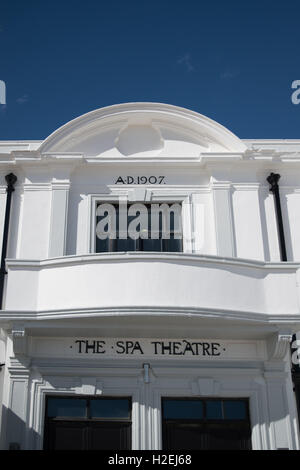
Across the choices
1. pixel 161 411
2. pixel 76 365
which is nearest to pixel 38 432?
pixel 76 365

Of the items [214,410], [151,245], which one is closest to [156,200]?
[151,245]

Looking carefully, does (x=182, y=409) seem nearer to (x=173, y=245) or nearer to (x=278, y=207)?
(x=173, y=245)

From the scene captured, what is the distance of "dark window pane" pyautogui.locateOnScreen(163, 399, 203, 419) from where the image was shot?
14633 millimetres

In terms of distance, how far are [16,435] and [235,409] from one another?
478 cm

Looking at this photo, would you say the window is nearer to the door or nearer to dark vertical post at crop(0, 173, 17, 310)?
dark vertical post at crop(0, 173, 17, 310)

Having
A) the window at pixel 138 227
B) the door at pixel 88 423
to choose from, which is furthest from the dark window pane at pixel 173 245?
the door at pixel 88 423

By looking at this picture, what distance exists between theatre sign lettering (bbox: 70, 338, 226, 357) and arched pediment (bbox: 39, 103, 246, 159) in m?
5.32

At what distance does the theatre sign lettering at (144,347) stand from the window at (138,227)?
9.00 feet

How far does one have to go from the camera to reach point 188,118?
18.0 m

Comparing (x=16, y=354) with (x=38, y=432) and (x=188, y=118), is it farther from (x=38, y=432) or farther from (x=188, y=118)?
(x=188, y=118)

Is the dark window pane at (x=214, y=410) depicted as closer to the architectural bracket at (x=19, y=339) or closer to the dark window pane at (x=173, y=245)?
the dark window pane at (x=173, y=245)

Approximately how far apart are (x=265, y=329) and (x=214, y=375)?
158cm

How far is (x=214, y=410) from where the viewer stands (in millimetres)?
14742

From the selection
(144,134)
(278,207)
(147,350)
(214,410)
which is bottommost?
(214,410)
